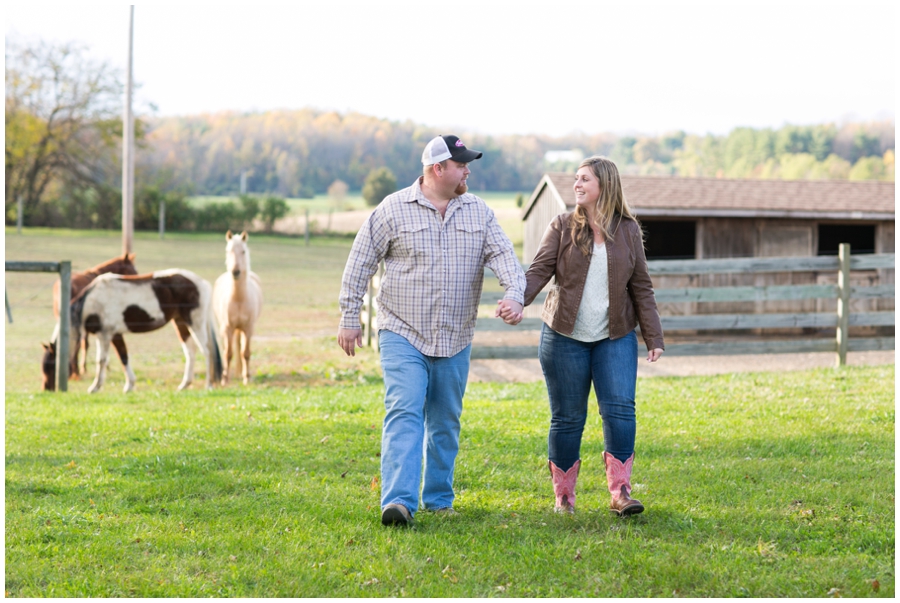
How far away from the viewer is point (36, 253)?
103 feet

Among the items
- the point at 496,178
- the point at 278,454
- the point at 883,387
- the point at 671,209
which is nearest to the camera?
the point at 278,454

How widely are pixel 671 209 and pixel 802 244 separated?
10.1 ft

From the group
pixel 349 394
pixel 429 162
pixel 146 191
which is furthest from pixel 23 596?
pixel 146 191

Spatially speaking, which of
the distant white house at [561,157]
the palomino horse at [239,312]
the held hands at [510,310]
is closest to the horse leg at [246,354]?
the palomino horse at [239,312]

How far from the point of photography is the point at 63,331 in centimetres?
902

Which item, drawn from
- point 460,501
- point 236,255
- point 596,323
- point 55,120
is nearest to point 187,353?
point 236,255

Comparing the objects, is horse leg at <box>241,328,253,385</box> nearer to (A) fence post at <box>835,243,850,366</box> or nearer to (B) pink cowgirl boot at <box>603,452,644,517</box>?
(B) pink cowgirl boot at <box>603,452,644,517</box>

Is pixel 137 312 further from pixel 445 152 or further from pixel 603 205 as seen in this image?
pixel 603 205

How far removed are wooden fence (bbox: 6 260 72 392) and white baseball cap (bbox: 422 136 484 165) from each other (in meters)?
6.43

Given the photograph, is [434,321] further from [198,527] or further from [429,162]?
[198,527]

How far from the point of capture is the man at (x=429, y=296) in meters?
3.99

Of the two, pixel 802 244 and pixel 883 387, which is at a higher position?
pixel 802 244

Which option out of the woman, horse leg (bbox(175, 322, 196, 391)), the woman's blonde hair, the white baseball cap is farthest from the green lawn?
horse leg (bbox(175, 322, 196, 391))

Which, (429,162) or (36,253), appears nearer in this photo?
(429,162)
